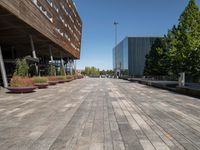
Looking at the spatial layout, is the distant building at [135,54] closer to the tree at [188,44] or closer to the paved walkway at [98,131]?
the tree at [188,44]

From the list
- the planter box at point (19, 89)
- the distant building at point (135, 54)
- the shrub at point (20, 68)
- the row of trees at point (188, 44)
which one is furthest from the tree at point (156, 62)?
the distant building at point (135, 54)

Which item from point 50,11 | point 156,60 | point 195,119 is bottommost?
point 195,119

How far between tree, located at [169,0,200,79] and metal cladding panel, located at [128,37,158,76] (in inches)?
3072

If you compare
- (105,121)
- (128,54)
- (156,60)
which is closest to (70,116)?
(105,121)

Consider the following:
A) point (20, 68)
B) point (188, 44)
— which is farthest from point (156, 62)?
point (20, 68)

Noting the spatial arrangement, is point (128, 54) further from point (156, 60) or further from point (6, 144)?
point (6, 144)

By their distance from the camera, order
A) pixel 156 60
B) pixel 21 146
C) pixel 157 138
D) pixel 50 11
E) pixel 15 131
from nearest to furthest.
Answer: pixel 21 146 → pixel 157 138 → pixel 15 131 → pixel 50 11 → pixel 156 60

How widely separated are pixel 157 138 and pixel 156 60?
4941 cm

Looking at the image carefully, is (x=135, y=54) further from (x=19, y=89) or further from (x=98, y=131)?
(x=98, y=131)

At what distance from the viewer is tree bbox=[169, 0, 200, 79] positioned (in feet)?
73.5

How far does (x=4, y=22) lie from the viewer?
2284 cm

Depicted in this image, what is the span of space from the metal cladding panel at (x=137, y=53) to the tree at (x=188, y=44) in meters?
78.0

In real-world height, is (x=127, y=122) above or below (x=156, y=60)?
below

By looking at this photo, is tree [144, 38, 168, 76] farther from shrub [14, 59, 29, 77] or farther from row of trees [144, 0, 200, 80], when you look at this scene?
shrub [14, 59, 29, 77]
